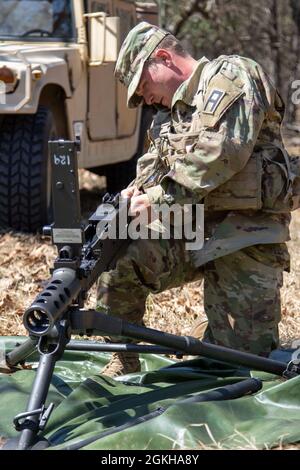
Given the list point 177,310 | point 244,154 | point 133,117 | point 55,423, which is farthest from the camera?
point 133,117

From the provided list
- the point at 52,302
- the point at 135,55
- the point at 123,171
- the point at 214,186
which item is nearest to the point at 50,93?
the point at 123,171

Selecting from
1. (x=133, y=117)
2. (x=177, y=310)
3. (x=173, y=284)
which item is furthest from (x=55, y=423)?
(x=133, y=117)

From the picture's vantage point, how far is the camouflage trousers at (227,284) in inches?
159

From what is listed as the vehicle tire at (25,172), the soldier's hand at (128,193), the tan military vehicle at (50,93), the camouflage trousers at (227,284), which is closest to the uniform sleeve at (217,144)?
the soldier's hand at (128,193)

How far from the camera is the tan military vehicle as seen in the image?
6.94 meters

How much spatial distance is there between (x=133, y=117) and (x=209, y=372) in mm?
5791

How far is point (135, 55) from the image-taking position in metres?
3.92

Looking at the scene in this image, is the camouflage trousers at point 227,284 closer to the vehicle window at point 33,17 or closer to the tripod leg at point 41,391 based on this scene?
the tripod leg at point 41,391

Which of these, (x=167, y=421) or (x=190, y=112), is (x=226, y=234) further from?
(x=167, y=421)

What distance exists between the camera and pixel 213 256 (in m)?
3.99

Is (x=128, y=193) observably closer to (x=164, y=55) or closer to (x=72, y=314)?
(x=164, y=55)

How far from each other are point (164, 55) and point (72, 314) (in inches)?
47.8

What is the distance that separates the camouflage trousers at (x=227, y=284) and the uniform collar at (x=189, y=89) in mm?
578

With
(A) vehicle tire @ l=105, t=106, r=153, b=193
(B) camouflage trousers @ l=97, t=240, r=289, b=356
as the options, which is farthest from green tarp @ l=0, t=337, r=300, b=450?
(A) vehicle tire @ l=105, t=106, r=153, b=193
